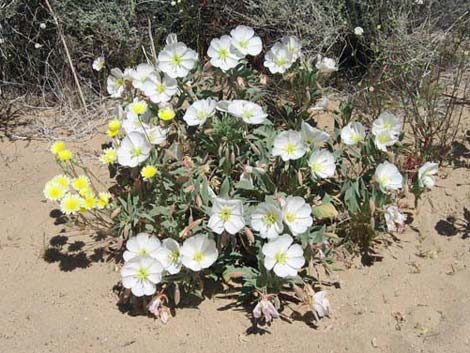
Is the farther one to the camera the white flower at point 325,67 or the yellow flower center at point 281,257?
the white flower at point 325,67

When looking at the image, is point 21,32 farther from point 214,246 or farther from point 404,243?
point 404,243

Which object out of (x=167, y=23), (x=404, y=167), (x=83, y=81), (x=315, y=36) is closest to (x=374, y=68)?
(x=315, y=36)

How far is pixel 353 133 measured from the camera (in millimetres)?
3002

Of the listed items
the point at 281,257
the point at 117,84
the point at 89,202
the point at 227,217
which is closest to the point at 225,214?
the point at 227,217

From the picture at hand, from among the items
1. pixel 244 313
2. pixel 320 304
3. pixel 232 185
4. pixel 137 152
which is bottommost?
pixel 244 313

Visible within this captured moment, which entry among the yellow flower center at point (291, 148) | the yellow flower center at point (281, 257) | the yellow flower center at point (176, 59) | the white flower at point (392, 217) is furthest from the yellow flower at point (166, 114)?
the white flower at point (392, 217)

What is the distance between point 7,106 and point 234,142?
1.94 m

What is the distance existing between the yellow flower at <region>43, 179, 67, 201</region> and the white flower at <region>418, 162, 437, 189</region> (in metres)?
1.58

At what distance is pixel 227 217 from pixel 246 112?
52 centimetres

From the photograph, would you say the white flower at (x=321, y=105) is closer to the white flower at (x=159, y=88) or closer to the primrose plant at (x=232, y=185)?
the primrose plant at (x=232, y=185)

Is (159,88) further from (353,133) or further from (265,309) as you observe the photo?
(265,309)

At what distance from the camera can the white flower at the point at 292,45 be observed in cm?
315

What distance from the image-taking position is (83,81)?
4.27 m

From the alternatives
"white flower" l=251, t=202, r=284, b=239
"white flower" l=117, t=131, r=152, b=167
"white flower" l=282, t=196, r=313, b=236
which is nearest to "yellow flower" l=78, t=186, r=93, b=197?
"white flower" l=117, t=131, r=152, b=167
